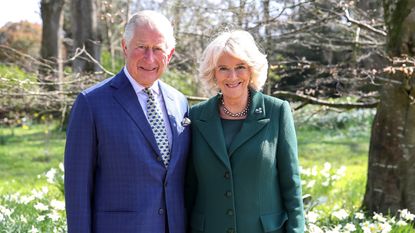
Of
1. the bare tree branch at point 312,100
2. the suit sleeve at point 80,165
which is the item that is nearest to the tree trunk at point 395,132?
the bare tree branch at point 312,100

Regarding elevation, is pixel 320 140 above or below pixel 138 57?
below

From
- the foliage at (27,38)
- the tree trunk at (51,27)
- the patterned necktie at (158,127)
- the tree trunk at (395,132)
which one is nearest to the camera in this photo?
the patterned necktie at (158,127)

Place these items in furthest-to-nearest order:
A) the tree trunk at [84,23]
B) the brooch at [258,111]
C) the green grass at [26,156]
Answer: the tree trunk at [84,23] < the green grass at [26,156] < the brooch at [258,111]

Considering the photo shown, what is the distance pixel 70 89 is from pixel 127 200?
3.69 m

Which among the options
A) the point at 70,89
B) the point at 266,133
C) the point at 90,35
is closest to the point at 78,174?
the point at 266,133

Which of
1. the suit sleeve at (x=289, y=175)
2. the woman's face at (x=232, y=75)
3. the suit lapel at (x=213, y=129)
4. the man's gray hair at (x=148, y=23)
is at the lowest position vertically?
the suit sleeve at (x=289, y=175)

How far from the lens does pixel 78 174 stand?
272 centimetres

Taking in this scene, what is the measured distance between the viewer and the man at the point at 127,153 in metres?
2.72

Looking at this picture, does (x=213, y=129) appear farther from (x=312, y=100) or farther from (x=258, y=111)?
(x=312, y=100)

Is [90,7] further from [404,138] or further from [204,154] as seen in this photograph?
[204,154]

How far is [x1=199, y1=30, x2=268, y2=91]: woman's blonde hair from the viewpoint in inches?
115

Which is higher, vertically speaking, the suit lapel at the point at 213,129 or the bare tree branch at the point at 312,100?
the suit lapel at the point at 213,129

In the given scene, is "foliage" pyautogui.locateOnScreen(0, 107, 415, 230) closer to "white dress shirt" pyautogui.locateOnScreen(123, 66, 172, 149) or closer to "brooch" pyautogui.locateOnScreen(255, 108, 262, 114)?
"brooch" pyautogui.locateOnScreen(255, 108, 262, 114)

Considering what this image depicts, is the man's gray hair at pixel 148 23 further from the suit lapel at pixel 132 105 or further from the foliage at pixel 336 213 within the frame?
the foliage at pixel 336 213
